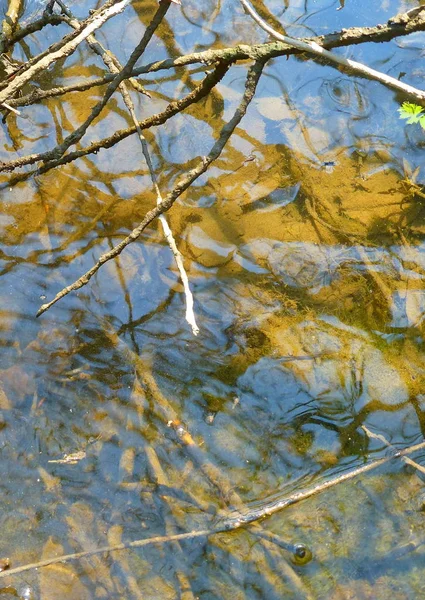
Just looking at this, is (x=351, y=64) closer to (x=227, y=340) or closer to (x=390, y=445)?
(x=227, y=340)

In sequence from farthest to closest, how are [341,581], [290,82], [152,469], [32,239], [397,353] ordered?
[290,82], [32,239], [397,353], [152,469], [341,581]

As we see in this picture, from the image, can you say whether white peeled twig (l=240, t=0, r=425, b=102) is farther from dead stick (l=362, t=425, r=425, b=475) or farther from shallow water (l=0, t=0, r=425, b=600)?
dead stick (l=362, t=425, r=425, b=475)

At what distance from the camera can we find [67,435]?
3424 millimetres

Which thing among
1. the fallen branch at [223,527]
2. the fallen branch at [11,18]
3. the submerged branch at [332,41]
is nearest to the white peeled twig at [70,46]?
the submerged branch at [332,41]

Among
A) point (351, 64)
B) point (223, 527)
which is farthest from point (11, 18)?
point (223, 527)

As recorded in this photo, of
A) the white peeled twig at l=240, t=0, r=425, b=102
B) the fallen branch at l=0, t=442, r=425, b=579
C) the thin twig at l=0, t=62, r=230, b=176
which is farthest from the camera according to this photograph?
the fallen branch at l=0, t=442, r=425, b=579

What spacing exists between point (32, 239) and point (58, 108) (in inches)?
45.4

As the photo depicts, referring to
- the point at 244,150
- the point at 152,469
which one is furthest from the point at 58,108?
the point at 152,469

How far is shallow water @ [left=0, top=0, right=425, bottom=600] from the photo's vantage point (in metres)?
3.18

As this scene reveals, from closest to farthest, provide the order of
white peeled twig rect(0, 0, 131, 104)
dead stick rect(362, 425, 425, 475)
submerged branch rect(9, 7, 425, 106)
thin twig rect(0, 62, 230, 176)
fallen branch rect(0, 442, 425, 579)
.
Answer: white peeled twig rect(0, 0, 131, 104)
submerged branch rect(9, 7, 425, 106)
thin twig rect(0, 62, 230, 176)
fallen branch rect(0, 442, 425, 579)
dead stick rect(362, 425, 425, 475)

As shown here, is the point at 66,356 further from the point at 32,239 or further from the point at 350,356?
the point at 350,356

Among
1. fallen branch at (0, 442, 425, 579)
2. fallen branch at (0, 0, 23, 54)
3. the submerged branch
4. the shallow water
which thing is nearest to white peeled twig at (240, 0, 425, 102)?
the submerged branch

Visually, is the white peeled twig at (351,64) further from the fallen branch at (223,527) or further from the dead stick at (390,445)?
the fallen branch at (223,527)

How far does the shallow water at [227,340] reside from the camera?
3184 millimetres
